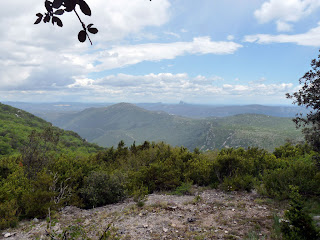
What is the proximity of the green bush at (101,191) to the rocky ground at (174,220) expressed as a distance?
1.71 ft

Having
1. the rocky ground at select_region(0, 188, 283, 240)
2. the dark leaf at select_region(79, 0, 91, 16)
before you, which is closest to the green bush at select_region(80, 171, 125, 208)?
the rocky ground at select_region(0, 188, 283, 240)

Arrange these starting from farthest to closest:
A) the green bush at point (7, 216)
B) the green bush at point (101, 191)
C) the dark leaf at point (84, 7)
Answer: the green bush at point (101, 191), the green bush at point (7, 216), the dark leaf at point (84, 7)

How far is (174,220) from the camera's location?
5844mm

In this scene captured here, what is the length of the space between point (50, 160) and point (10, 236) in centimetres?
507

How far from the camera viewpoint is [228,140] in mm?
113812

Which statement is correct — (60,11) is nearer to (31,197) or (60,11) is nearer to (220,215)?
(220,215)

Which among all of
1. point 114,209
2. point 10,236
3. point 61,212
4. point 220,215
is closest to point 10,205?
point 10,236

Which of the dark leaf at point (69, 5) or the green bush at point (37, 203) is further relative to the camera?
the green bush at point (37, 203)

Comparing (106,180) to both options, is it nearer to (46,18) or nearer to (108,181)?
(108,181)

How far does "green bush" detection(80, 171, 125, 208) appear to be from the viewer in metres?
7.98

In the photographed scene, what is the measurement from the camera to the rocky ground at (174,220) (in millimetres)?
4883

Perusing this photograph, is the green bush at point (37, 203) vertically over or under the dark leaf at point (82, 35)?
under

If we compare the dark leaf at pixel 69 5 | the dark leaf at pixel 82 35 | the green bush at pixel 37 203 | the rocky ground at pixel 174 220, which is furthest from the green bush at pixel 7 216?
the dark leaf at pixel 69 5

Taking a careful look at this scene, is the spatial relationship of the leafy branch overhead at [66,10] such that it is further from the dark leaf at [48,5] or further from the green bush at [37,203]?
the green bush at [37,203]
